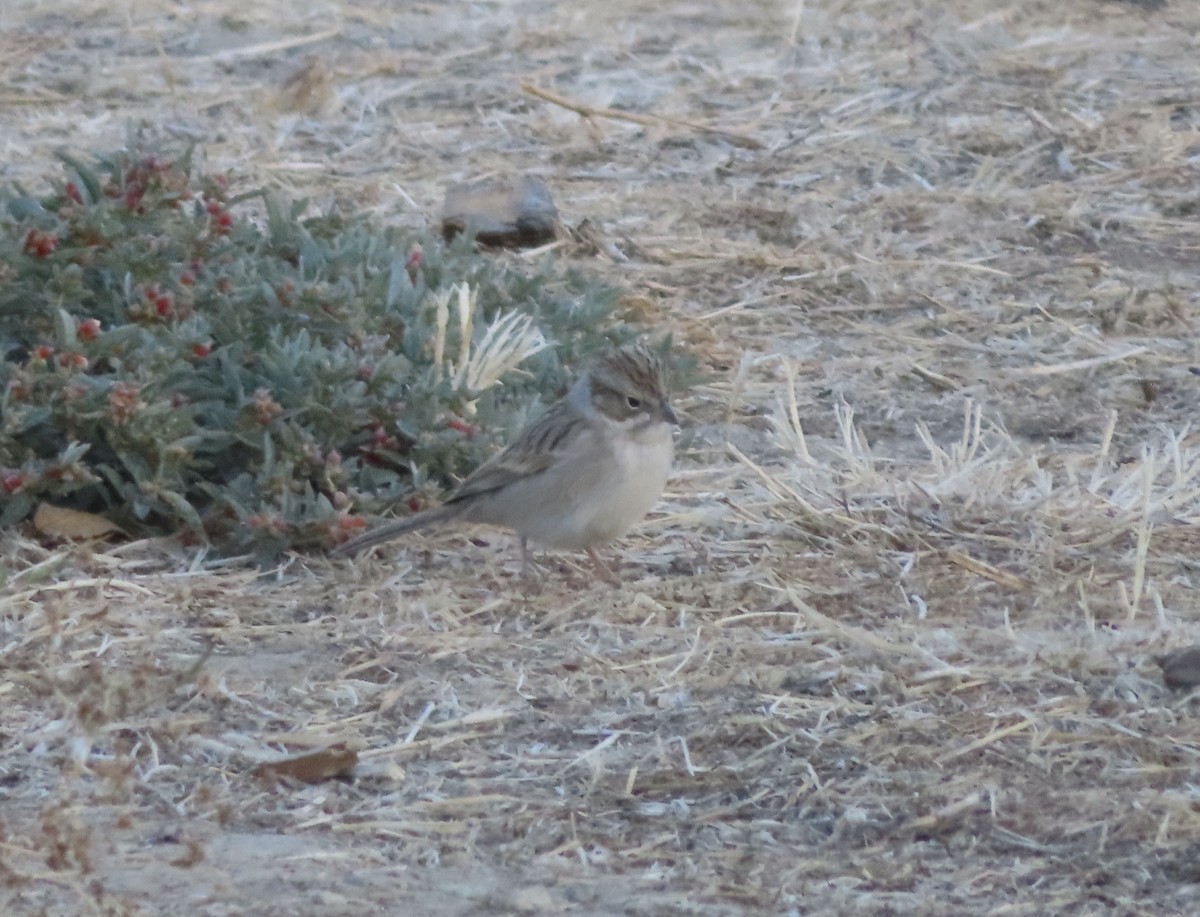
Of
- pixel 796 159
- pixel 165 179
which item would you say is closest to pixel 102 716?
pixel 165 179

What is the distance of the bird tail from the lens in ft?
18.4

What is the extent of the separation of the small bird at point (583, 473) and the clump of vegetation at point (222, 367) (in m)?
0.26

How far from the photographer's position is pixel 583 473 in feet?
18.4

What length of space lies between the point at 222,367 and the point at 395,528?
764 millimetres

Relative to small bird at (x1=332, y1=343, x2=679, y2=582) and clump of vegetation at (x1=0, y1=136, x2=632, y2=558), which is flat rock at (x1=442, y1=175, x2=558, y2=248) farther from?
small bird at (x1=332, y1=343, x2=679, y2=582)

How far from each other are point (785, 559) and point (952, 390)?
74.6 inches

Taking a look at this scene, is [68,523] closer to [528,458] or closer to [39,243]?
[39,243]

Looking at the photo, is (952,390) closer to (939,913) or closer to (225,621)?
(225,621)

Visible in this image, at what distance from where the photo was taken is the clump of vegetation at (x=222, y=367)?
18.5 ft

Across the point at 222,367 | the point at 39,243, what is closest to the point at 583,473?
the point at 222,367

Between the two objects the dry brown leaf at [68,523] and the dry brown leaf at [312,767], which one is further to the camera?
the dry brown leaf at [68,523]

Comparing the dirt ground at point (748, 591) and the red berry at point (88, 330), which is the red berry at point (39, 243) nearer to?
the red berry at point (88, 330)

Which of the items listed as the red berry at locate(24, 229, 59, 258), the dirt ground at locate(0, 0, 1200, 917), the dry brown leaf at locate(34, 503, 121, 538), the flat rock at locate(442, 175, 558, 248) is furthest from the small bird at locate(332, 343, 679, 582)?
the flat rock at locate(442, 175, 558, 248)

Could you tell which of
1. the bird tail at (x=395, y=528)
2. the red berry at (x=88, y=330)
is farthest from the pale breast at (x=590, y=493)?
the red berry at (x=88, y=330)
